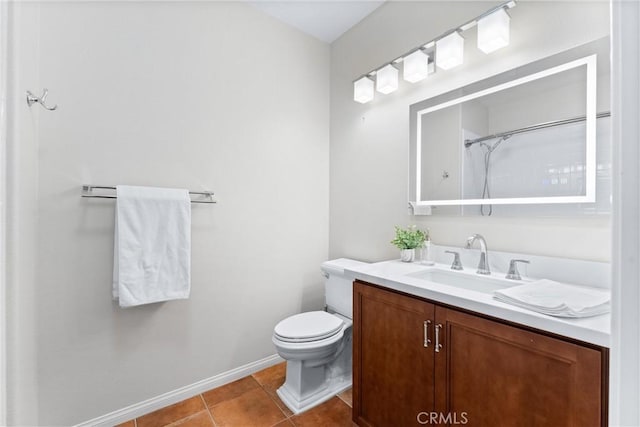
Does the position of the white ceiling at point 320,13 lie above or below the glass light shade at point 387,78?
above

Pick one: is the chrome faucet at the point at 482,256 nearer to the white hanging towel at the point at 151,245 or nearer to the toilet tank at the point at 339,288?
the toilet tank at the point at 339,288

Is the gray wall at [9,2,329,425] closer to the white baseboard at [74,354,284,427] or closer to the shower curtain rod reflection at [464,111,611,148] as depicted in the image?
the white baseboard at [74,354,284,427]

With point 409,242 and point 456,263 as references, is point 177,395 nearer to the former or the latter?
point 409,242

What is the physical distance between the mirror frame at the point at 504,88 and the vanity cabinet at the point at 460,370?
0.67 meters

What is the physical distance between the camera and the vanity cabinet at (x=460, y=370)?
0.80 m

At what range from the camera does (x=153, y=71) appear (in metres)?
1.66

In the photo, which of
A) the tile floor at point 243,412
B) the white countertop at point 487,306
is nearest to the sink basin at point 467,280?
the white countertop at point 487,306

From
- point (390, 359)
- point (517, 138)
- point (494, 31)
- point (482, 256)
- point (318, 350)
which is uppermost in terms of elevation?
point (494, 31)

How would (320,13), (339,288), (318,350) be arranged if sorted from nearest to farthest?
(318,350)
(339,288)
(320,13)

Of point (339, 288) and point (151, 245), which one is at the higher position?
point (151, 245)

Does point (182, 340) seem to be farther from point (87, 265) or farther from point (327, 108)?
point (327, 108)

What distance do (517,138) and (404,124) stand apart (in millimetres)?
673

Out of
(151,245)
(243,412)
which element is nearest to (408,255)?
(243,412)

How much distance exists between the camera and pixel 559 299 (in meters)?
0.93
